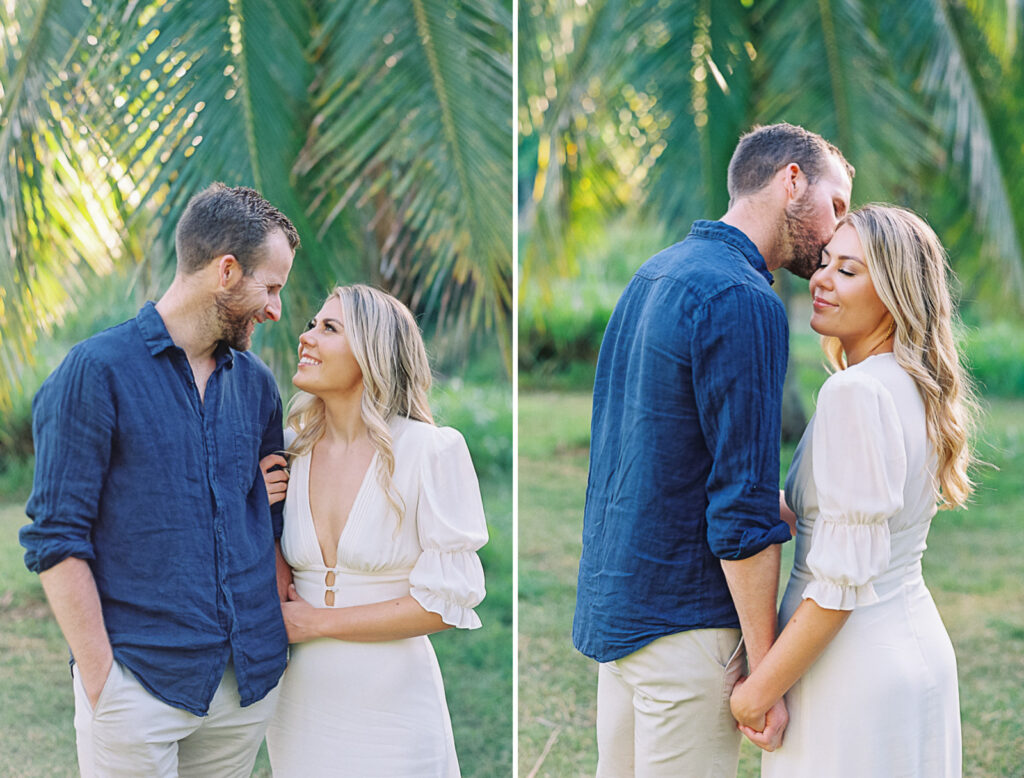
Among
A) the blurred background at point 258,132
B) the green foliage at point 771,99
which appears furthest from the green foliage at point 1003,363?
the blurred background at point 258,132

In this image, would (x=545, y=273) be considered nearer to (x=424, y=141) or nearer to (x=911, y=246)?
(x=424, y=141)

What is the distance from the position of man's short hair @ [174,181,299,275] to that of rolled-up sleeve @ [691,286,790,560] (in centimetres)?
94

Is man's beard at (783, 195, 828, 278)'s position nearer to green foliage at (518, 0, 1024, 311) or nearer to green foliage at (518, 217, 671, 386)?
green foliage at (518, 0, 1024, 311)

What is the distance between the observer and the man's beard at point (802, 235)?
2.21m

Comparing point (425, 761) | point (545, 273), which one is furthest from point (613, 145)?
point (425, 761)

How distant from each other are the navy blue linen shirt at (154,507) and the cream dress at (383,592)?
0.59 ft

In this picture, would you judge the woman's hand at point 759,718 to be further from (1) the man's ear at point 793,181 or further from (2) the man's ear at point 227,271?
(2) the man's ear at point 227,271

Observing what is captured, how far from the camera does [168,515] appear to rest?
2.08 meters

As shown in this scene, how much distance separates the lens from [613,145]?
5.61 metres

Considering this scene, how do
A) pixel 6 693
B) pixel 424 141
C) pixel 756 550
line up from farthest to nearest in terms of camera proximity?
pixel 6 693
pixel 424 141
pixel 756 550

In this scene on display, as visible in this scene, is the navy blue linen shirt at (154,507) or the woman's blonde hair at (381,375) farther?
the woman's blonde hair at (381,375)

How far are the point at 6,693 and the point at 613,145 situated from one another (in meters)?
4.15

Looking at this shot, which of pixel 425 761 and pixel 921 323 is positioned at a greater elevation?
pixel 921 323

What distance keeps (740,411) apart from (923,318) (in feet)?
1.38
